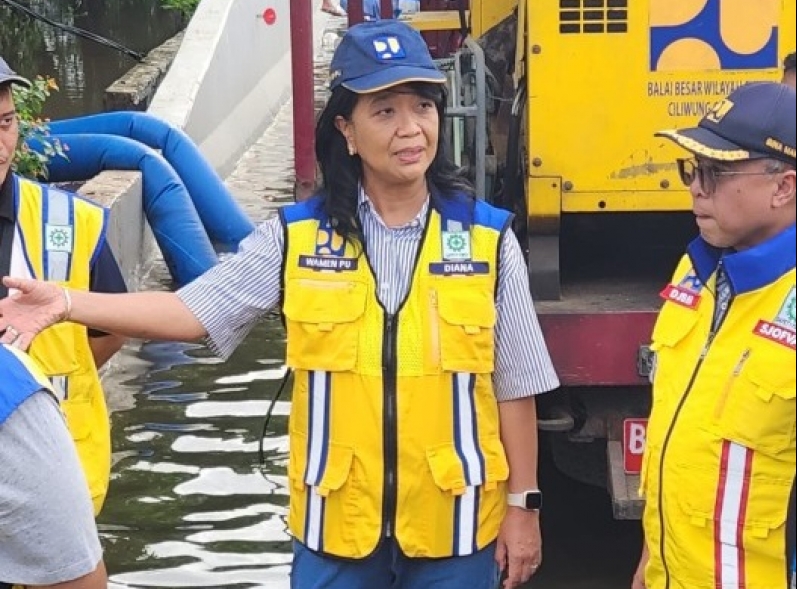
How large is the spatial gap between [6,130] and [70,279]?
1.26ft

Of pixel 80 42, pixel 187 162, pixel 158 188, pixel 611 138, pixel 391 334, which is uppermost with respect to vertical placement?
pixel 80 42

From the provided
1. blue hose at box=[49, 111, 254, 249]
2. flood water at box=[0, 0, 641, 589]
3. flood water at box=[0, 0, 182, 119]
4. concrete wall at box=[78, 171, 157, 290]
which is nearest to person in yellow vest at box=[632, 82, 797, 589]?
flood water at box=[0, 0, 641, 589]

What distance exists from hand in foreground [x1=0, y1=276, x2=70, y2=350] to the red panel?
1.81 meters

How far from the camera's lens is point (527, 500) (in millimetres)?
3371

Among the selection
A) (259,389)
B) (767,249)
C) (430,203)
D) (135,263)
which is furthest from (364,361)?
(135,263)

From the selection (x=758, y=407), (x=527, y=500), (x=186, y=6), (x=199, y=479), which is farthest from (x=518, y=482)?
(x=186, y=6)

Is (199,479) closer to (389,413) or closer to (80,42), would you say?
(389,413)

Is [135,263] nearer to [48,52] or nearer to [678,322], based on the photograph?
[678,322]

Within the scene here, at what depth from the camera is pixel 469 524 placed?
333 centimetres

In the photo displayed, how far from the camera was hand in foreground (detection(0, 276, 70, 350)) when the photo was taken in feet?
10.2

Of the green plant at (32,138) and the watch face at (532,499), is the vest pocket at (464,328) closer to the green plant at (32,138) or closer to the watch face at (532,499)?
the watch face at (532,499)

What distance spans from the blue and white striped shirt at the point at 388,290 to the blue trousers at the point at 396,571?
1.22ft

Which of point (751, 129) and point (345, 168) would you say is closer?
point (751, 129)

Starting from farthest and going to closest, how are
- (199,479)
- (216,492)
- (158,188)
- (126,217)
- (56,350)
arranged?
(158,188), (126,217), (199,479), (216,492), (56,350)
